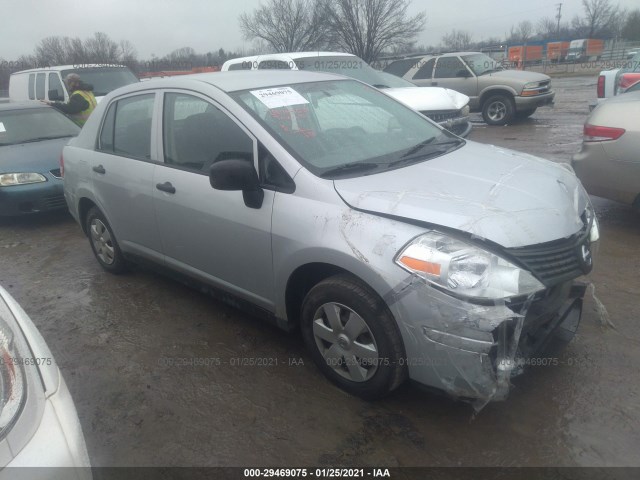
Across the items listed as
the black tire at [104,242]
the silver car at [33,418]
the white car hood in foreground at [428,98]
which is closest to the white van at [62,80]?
the white car hood in foreground at [428,98]

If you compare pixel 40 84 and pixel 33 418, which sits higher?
pixel 40 84

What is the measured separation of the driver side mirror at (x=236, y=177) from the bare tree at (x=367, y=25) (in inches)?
1215

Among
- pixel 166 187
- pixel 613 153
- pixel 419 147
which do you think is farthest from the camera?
pixel 613 153

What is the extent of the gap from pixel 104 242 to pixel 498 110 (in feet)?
34.3

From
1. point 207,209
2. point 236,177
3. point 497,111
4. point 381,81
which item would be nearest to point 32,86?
point 381,81

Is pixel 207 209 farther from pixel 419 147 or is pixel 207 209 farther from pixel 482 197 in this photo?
pixel 482 197

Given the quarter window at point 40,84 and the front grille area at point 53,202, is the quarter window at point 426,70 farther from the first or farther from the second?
the front grille area at point 53,202

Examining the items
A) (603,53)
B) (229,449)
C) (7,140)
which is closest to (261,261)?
(229,449)

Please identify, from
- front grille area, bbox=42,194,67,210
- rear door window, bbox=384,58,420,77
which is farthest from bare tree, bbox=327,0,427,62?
front grille area, bbox=42,194,67,210

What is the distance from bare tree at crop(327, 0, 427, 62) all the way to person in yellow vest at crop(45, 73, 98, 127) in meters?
25.5

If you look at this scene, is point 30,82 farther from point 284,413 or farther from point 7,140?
point 284,413

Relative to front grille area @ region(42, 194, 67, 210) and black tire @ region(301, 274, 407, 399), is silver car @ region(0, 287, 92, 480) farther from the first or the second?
front grille area @ region(42, 194, 67, 210)

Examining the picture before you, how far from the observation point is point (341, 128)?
10.9 feet

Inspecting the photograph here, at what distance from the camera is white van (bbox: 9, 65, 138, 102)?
10.9m
